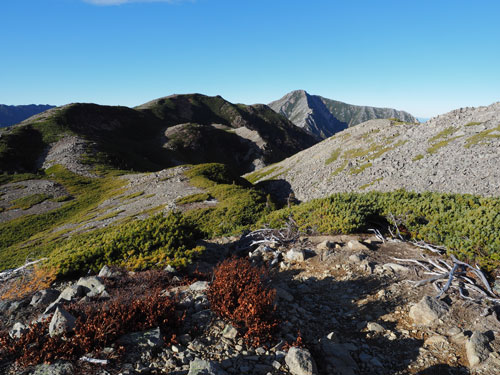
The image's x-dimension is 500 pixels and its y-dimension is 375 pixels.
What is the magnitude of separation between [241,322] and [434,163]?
45659mm

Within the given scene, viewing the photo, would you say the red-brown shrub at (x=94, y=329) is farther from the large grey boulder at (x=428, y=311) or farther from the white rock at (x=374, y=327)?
the large grey boulder at (x=428, y=311)

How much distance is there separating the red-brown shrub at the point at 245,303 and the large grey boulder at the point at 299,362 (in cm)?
67

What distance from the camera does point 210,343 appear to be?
5203 mm

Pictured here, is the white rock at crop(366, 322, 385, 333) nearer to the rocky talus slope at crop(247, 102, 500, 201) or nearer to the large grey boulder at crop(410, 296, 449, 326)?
the large grey boulder at crop(410, 296, 449, 326)

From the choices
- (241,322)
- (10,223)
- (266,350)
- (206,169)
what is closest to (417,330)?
(266,350)

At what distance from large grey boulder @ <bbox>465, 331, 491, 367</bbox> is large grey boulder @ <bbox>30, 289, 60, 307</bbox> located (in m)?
9.52

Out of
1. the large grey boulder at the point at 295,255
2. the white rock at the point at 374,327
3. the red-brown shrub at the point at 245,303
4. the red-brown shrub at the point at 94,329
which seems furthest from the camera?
the large grey boulder at the point at 295,255

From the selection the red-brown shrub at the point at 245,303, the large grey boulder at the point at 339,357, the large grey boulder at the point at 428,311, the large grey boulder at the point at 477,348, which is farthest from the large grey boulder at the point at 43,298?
the large grey boulder at the point at 477,348

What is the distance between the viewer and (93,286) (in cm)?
711

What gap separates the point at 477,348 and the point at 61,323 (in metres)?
7.86

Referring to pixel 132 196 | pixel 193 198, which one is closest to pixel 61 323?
pixel 193 198

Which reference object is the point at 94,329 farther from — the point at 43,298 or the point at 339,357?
the point at 339,357

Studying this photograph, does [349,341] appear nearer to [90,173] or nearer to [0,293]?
[0,293]

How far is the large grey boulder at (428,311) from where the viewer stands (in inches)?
248
